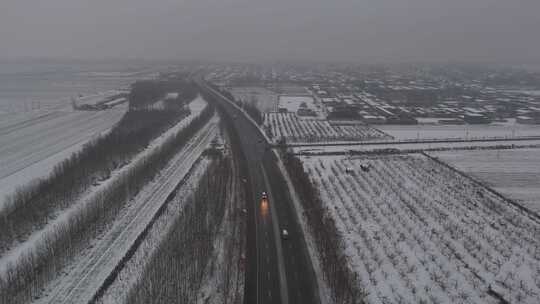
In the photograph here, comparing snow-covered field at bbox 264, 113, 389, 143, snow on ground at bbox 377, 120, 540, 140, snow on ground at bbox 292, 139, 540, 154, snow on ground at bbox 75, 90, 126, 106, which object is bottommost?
snow on ground at bbox 292, 139, 540, 154

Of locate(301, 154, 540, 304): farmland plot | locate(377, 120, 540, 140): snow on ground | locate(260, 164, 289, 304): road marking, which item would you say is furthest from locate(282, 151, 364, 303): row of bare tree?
locate(377, 120, 540, 140): snow on ground

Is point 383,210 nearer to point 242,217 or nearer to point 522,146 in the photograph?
point 242,217

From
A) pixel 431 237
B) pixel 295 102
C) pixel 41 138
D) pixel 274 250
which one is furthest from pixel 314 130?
pixel 41 138

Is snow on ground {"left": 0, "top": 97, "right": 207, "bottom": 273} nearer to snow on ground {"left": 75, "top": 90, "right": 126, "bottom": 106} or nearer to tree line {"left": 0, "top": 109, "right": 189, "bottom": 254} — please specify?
tree line {"left": 0, "top": 109, "right": 189, "bottom": 254}

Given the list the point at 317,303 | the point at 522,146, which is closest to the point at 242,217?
the point at 317,303

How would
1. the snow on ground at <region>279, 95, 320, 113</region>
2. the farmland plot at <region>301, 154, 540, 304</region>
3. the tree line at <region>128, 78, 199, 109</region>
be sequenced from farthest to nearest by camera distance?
the tree line at <region>128, 78, 199, 109</region> → the snow on ground at <region>279, 95, 320, 113</region> → the farmland plot at <region>301, 154, 540, 304</region>

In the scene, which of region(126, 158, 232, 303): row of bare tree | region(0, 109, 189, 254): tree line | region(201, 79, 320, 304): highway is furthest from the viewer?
region(0, 109, 189, 254): tree line

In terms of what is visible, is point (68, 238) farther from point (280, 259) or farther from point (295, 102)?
point (295, 102)

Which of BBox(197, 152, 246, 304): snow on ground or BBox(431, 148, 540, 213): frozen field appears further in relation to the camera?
BBox(431, 148, 540, 213): frozen field
